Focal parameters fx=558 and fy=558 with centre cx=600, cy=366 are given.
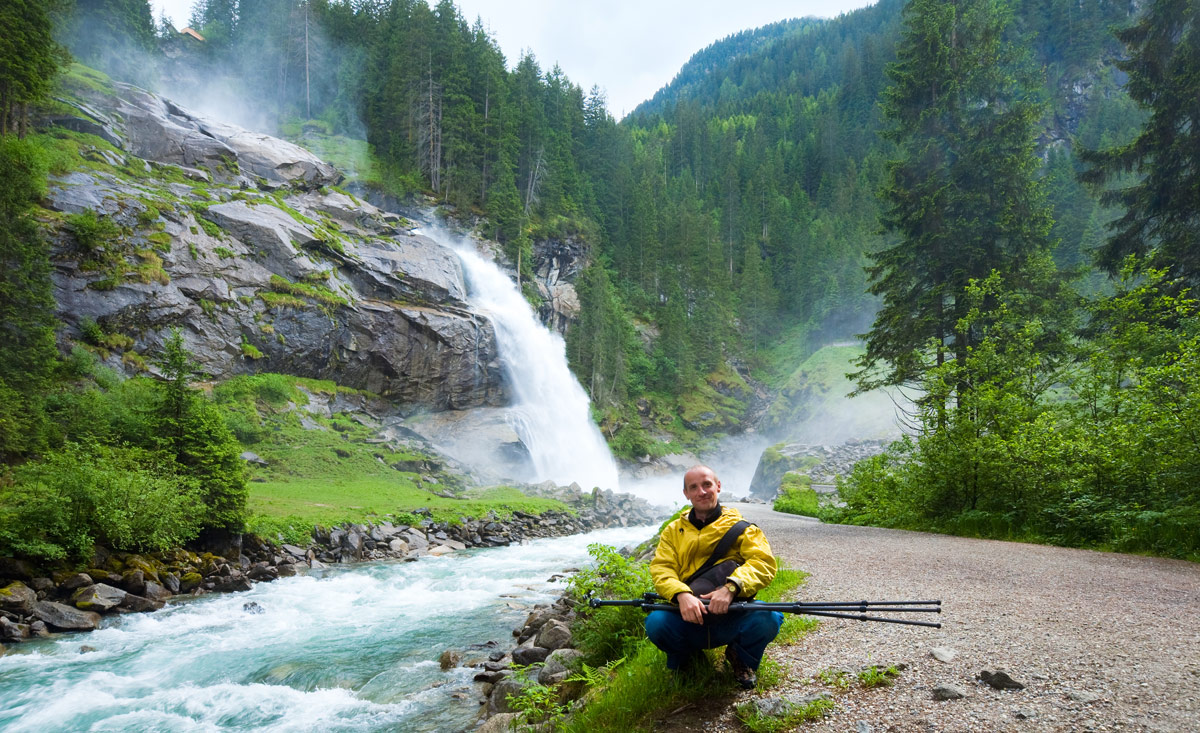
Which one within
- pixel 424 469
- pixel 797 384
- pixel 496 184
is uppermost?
pixel 496 184

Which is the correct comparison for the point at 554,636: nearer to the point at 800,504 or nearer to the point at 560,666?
the point at 560,666

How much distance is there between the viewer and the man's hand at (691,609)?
3336 mm

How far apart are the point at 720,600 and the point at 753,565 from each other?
392mm

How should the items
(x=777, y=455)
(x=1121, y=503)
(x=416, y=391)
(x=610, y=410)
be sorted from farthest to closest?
(x=610, y=410) → (x=777, y=455) → (x=416, y=391) → (x=1121, y=503)

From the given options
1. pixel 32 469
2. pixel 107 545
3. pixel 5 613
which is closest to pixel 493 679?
pixel 5 613

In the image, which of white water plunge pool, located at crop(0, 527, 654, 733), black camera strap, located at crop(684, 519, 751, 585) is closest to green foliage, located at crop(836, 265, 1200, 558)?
black camera strap, located at crop(684, 519, 751, 585)

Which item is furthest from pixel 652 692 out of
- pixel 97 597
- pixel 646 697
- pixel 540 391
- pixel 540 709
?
pixel 540 391

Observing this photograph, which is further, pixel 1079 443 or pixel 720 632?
pixel 1079 443

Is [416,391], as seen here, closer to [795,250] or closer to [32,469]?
[32,469]

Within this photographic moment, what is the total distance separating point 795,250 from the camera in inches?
2852

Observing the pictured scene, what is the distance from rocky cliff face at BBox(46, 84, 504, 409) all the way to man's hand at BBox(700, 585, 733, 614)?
2859 centimetres

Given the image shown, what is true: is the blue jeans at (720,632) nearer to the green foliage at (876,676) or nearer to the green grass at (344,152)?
the green foliage at (876,676)

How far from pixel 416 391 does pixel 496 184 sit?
24.3 metres

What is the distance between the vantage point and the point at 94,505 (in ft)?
36.8
